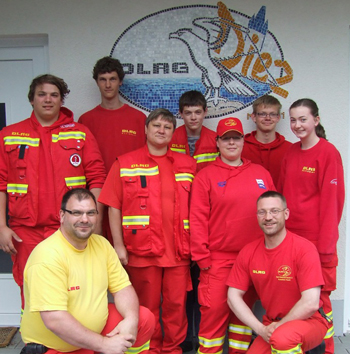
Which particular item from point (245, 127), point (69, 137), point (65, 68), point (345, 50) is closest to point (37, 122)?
point (69, 137)

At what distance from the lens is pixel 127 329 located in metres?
2.79

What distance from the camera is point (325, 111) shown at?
13.1ft

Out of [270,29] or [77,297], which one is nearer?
[77,297]

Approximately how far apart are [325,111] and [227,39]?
44.0 inches

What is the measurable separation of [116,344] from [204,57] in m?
2.61

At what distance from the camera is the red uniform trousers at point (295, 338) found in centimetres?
274

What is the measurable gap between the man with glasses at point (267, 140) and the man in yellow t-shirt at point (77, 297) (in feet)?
5.20

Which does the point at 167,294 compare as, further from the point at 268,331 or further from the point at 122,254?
the point at 268,331

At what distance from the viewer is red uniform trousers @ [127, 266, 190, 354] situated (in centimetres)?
333

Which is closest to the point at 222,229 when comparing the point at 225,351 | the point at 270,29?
the point at 225,351

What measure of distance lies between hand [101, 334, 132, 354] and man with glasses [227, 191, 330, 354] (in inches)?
31.3

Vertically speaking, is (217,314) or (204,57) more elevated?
(204,57)

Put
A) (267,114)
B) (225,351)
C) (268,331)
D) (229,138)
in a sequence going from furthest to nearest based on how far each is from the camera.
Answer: (225,351) < (267,114) < (229,138) < (268,331)

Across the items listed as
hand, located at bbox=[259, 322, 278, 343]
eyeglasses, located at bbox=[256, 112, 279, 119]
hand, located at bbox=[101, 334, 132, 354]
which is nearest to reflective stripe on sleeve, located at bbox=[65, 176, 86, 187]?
hand, located at bbox=[101, 334, 132, 354]
